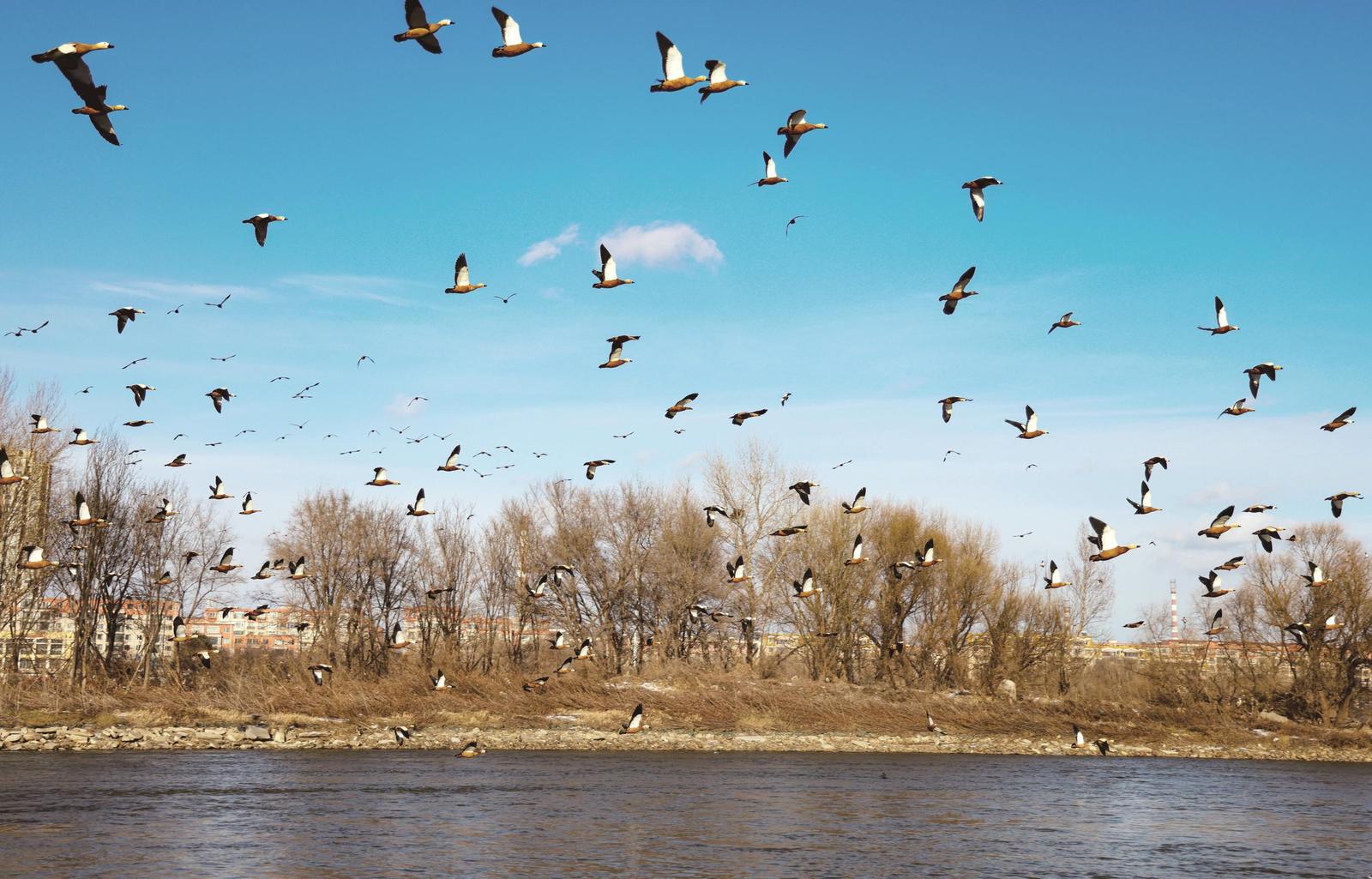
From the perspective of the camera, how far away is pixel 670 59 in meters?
19.6

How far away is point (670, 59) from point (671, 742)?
40856 mm

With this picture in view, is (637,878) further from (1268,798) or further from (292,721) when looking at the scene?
(292,721)

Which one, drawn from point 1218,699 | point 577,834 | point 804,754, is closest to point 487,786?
point 577,834

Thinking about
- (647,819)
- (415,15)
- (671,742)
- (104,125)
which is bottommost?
(671,742)

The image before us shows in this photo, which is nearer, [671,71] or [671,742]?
[671,71]

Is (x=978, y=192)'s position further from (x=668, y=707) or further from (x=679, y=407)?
(x=668, y=707)

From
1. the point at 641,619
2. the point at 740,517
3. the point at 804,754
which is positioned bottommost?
the point at 804,754

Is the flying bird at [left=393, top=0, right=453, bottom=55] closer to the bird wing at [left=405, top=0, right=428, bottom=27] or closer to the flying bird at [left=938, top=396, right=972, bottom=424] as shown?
the bird wing at [left=405, top=0, right=428, bottom=27]

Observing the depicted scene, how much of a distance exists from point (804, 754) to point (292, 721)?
2281 cm

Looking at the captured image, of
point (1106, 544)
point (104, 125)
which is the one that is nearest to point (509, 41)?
point (104, 125)

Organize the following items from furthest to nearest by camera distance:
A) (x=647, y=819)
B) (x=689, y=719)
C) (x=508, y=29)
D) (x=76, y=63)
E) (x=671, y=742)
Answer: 1. (x=689, y=719)
2. (x=671, y=742)
3. (x=647, y=819)
4. (x=508, y=29)
5. (x=76, y=63)

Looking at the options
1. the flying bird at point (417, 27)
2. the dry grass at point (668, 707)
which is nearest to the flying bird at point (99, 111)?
the flying bird at point (417, 27)

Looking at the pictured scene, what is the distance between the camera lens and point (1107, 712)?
61906mm

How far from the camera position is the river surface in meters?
22.3
